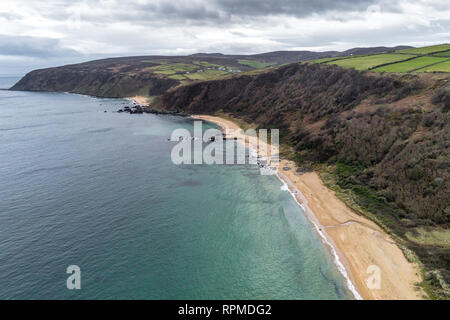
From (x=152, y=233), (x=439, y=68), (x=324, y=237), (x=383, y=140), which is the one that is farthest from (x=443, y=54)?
(x=152, y=233)

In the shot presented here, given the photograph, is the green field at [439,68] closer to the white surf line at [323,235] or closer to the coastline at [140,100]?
the white surf line at [323,235]

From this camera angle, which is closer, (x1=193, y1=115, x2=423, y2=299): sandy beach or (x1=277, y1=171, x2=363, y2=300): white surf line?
(x1=193, y1=115, x2=423, y2=299): sandy beach

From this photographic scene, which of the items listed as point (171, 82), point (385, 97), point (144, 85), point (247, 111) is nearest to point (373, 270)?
point (385, 97)

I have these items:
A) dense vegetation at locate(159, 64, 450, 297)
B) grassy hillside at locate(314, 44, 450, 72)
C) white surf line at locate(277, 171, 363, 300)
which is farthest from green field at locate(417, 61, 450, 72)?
white surf line at locate(277, 171, 363, 300)

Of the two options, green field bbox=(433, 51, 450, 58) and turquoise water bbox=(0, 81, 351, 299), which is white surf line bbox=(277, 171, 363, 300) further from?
green field bbox=(433, 51, 450, 58)

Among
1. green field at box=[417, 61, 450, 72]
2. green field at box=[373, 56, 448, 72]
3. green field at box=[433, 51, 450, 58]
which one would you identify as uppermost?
green field at box=[433, 51, 450, 58]

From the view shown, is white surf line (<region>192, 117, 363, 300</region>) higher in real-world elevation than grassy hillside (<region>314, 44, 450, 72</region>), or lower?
lower
